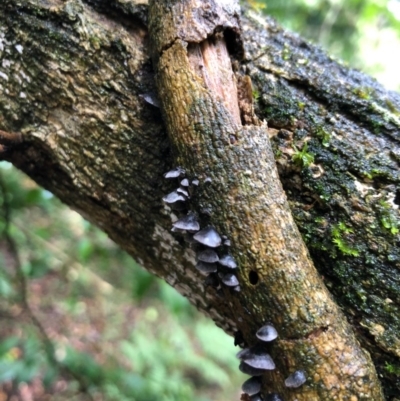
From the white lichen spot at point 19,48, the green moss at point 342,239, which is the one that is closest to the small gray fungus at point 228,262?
the green moss at point 342,239

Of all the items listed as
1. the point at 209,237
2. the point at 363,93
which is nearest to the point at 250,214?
the point at 209,237

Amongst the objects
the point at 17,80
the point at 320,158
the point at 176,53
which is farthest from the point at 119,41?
the point at 320,158

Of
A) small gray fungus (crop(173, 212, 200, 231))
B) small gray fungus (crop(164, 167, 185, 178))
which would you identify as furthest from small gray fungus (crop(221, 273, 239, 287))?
small gray fungus (crop(164, 167, 185, 178))

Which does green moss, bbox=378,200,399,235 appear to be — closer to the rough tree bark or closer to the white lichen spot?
the rough tree bark

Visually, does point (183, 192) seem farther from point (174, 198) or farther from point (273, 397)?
point (273, 397)

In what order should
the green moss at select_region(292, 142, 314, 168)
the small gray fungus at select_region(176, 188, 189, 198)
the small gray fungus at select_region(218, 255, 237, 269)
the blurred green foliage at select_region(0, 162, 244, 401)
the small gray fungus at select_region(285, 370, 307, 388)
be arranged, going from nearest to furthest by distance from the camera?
the small gray fungus at select_region(285, 370, 307, 388) → the small gray fungus at select_region(218, 255, 237, 269) → the small gray fungus at select_region(176, 188, 189, 198) → the green moss at select_region(292, 142, 314, 168) → the blurred green foliage at select_region(0, 162, 244, 401)
